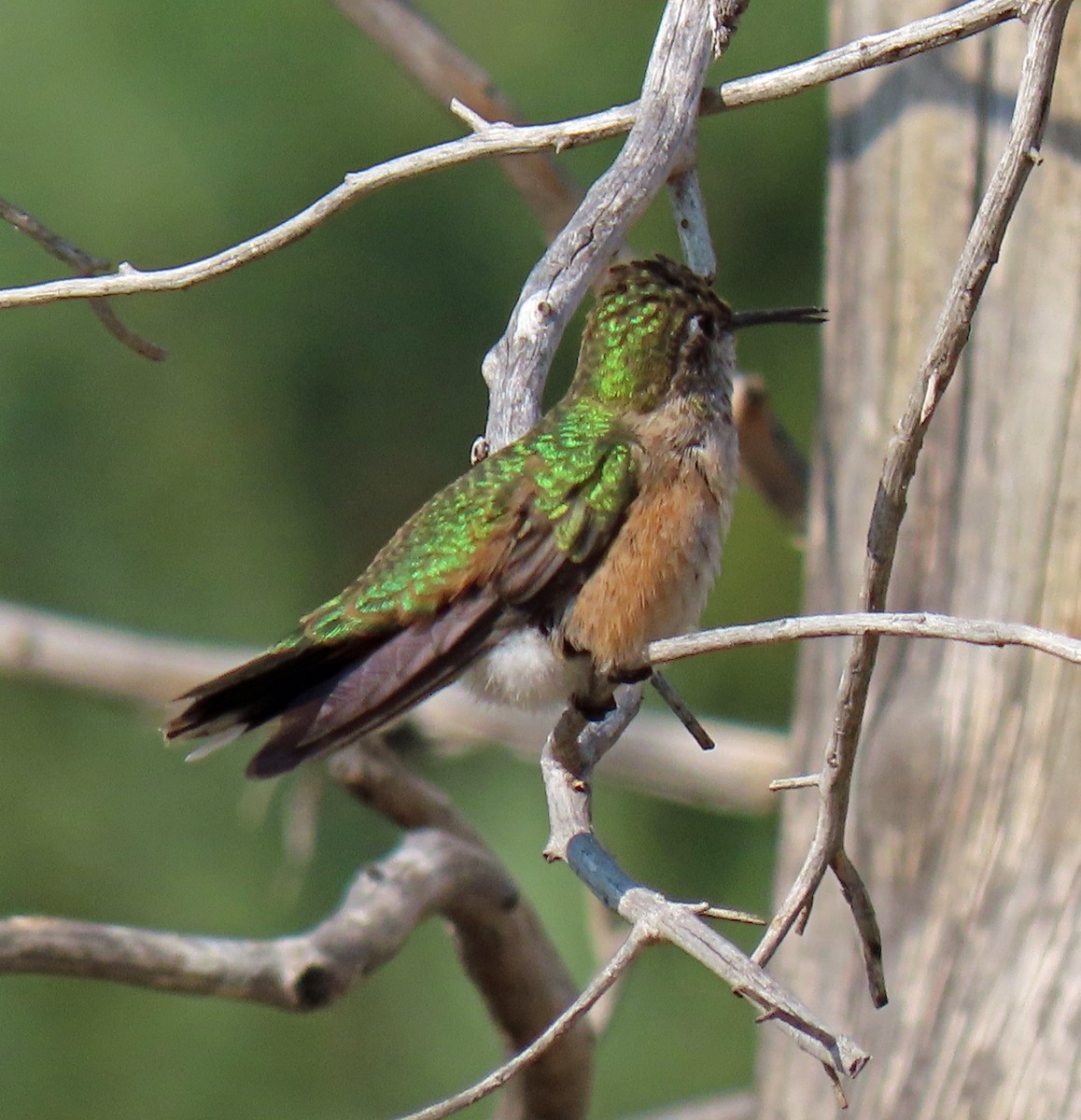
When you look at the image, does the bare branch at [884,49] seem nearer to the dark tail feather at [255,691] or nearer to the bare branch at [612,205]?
the bare branch at [612,205]

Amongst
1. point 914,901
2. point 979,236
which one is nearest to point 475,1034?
point 914,901

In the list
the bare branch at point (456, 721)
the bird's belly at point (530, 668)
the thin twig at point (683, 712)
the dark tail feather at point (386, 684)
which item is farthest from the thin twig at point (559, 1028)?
the bare branch at point (456, 721)

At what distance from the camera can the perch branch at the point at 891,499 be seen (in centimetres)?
195

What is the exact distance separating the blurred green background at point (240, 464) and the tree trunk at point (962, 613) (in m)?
4.58

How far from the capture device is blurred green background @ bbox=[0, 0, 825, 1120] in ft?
29.1

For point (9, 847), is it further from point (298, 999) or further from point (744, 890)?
point (298, 999)

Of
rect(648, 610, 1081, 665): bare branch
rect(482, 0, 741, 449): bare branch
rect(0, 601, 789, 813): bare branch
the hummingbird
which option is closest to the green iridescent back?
the hummingbird

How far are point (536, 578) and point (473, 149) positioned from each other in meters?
0.81

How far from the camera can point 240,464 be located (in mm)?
9789

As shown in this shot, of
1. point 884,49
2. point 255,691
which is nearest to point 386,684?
point 255,691

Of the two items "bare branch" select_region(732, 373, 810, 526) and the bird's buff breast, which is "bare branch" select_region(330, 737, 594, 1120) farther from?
"bare branch" select_region(732, 373, 810, 526)

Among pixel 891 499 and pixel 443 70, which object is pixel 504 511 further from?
pixel 443 70

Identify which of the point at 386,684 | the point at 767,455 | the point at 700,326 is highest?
the point at 700,326

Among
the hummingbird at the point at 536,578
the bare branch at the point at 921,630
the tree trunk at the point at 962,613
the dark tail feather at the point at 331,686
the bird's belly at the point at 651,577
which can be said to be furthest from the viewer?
the tree trunk at the point at 962,613
